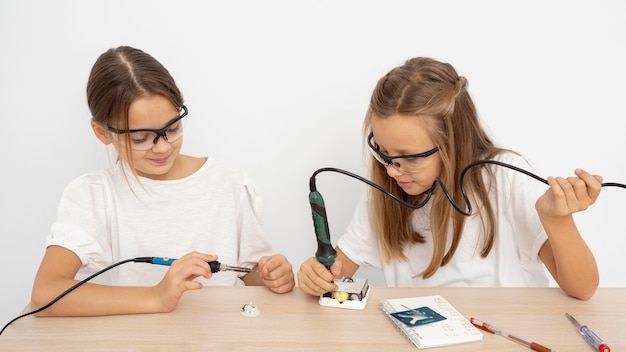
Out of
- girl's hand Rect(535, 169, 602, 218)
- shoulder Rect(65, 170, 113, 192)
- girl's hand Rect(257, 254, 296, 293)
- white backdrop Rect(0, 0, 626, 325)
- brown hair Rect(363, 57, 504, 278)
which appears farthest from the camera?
→ white backdrop Rect(0, 0, 626, 325)

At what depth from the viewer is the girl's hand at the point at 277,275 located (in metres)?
1.29

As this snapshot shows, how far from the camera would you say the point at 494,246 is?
154 cm

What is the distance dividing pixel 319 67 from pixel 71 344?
4.14 feet

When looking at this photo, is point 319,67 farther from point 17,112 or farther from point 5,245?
point 5,245

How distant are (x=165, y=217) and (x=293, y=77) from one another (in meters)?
0.68

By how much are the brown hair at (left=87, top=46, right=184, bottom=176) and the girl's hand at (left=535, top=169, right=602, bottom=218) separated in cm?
94

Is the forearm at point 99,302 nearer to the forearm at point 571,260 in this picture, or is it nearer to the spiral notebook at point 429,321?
the spiral notebook at point 429,321

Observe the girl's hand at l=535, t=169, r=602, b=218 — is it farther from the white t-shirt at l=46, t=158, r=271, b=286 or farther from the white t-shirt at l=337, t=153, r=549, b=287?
the white t-shirt at l=46, t=158, r=271, b=286

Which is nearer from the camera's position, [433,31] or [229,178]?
[229,178]

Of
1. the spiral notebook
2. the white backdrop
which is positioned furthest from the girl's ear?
the spiral notebook

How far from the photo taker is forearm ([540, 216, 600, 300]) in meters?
1.21

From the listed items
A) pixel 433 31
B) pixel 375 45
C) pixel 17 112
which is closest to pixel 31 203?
pixel 17 112

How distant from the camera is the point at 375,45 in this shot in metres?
2.02

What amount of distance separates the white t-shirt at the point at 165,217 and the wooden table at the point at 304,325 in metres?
Result: 0.41
